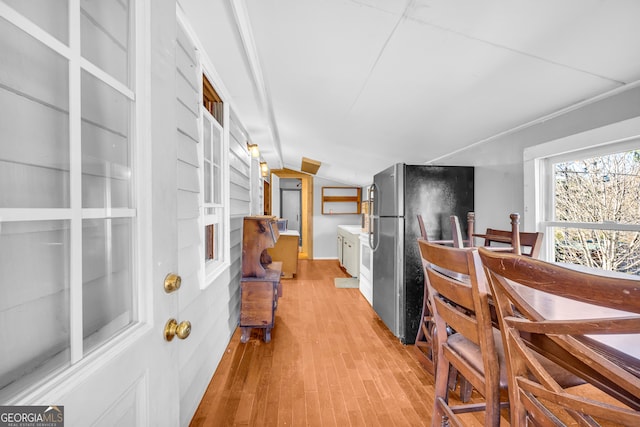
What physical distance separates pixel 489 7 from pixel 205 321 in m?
2.35

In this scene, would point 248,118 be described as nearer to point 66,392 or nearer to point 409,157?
point 409,157

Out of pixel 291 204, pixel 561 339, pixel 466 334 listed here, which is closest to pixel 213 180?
pixel 466 334

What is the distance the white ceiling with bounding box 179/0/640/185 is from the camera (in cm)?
127

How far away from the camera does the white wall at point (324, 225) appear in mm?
7148

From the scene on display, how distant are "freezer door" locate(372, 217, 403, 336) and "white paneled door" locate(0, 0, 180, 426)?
207 centimetres

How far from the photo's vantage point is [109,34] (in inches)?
26.8

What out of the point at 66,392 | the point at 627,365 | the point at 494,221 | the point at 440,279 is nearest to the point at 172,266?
the point at 66,392

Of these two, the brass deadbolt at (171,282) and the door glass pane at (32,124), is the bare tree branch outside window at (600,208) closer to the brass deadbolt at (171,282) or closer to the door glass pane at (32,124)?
the brass deadbolt at (171,282)

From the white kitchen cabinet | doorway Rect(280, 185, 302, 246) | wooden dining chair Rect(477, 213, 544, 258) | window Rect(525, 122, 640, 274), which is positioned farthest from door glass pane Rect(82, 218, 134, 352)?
doorway Rect(280, 185, 302, 246)

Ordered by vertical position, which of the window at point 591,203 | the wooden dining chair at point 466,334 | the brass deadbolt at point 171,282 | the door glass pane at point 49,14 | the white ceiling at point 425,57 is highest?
the white ceiling at point 425,57

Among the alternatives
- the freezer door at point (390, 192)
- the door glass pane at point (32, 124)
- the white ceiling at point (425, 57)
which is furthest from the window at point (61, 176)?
the freezer door at point (390, 192)

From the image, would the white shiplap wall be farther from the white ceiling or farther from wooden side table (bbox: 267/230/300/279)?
wooden side table (bbox: 267/230/300/279)

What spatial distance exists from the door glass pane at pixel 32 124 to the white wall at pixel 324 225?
6.61 m

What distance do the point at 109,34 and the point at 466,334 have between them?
143 centimetres
